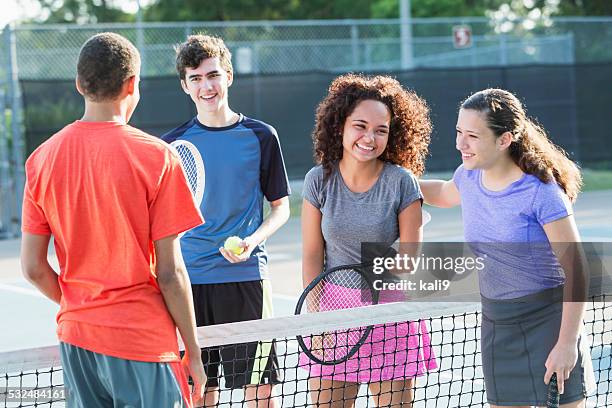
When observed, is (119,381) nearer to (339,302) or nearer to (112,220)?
(112,220)

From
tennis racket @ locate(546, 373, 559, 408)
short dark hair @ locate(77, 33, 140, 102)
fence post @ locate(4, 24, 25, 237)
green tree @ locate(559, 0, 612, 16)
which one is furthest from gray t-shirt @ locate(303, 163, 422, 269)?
green tree @ locate(559, 0, 612, 16)

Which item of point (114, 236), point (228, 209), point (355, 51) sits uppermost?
point (355, 51)

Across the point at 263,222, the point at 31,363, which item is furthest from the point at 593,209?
the point at 31,363

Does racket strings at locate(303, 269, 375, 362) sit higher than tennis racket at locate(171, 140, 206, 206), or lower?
lower

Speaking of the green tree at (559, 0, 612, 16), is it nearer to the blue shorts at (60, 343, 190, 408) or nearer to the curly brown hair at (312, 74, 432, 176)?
the curly brown hair at (312, 74, 432, 176)

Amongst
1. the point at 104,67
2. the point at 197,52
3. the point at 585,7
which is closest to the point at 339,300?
the point at 197,52

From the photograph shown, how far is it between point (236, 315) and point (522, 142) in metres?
1.35

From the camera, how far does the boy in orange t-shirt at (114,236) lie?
287 cm

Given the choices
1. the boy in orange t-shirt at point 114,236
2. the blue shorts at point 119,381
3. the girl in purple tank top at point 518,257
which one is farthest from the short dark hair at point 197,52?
the blue shorts at point 119,381

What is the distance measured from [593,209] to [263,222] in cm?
1102

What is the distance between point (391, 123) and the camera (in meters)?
3.95

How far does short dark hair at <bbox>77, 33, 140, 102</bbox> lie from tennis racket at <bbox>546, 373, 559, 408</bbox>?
1.69 m

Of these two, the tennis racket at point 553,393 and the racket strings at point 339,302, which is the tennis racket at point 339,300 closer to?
the racket strings at point 339,302

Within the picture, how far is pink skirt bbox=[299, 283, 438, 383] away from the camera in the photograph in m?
3.82
